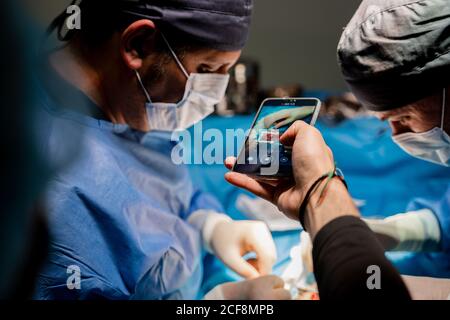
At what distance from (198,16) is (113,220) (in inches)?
24.2

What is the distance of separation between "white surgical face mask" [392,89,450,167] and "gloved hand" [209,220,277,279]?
0.50 meters

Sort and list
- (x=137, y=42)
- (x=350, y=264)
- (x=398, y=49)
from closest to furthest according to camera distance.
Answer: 1. (x=350, y=264)
2. (x=398, y=49)
3. (x=137, y=42)

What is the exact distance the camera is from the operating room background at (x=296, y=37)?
4.45ft

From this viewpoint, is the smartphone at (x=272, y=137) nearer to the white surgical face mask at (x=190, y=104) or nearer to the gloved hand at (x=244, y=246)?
the white surgical face mask at (x=190, y=104)

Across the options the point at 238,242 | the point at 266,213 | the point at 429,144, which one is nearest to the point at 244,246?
the point at 238,242

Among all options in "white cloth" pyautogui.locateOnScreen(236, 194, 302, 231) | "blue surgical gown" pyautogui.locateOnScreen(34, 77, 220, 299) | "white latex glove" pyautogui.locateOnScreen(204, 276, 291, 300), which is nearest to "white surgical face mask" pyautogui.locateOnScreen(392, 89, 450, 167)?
"white cloth" pyautogui.locateOnScreen(236, 194, 302, 231)

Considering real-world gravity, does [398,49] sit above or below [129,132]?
above

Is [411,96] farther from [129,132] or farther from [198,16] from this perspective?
[129,132]

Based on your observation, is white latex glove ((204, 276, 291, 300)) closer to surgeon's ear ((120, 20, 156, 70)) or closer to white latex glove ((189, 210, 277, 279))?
white latex glove ((189, 210, 277, 279))

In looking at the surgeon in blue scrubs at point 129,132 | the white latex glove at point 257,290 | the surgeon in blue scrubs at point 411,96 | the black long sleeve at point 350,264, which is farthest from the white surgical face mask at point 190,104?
the black long sleeve at point 350,264

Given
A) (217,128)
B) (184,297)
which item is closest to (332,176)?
(217,128)

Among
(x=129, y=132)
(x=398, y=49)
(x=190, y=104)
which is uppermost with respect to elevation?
(x=398, y=49)

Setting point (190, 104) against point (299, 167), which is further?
point (190, 104)

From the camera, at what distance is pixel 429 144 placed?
4.65 feet
